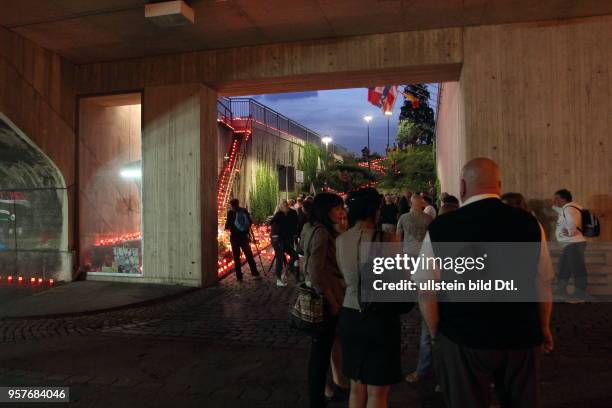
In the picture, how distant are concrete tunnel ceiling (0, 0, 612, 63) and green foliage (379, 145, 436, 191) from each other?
57.8ft

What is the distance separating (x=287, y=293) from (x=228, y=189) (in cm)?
841

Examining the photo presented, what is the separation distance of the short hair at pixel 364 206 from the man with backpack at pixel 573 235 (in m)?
5.38

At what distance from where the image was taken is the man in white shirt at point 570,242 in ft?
23.8

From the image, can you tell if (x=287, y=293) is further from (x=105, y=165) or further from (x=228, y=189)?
(x=228, y=189)

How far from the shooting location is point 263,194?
62.3 feet

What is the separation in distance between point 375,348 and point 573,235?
5.70 metres

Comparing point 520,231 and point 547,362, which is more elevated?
point 520,231

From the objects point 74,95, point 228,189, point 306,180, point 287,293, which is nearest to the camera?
point 287,293

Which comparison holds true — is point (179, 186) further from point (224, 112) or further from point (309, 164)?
point (309, 164)

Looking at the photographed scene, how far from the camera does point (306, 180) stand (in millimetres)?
24906

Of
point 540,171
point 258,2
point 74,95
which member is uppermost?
point 258,2

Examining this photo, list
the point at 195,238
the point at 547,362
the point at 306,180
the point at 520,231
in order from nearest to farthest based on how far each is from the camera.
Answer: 1. the point at 520,231
2. the point at 547,362
3. the point at 195,238
4. the point at 306,180

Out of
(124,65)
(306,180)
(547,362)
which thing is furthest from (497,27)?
(306,180)

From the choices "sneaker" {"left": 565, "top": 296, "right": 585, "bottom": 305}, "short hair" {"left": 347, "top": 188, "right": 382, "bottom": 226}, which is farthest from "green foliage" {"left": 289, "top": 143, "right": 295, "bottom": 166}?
"short hair" {"left": 347, "top": 188, "right": 382, "bottom": 226}
